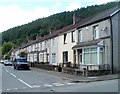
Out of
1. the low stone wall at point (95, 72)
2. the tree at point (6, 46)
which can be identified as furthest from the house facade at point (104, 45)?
the tree at point (6, 46)

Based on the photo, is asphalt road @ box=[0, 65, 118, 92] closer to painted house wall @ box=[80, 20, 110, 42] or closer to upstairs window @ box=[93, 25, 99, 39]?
painted house wall @ box=[80, 20, 110, 42]

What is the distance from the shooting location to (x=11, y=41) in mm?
152250

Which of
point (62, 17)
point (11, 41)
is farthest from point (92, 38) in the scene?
point (11, 41)

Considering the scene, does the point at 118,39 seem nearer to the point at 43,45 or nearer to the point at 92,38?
the point at 92,38

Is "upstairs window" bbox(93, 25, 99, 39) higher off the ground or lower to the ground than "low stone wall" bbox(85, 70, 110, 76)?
higher

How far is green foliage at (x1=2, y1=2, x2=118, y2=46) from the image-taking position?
229 ft

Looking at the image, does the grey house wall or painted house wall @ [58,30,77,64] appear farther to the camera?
painted house wall @ [58,30,77,64]

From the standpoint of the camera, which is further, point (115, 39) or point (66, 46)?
point (66, 46)

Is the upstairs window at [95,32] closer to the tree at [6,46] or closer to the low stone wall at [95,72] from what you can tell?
the low stone wall at [95,72]

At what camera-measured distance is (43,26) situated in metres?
108

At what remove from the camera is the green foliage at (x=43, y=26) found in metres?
69.9

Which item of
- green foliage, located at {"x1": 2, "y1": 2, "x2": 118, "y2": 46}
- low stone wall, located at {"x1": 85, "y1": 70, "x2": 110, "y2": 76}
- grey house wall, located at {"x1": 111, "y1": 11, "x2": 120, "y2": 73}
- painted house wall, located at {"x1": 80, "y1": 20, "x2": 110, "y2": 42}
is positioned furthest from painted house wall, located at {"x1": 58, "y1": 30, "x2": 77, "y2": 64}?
green foliage, located at {"x1": 2, "y1": 2, "x2": 118, "y2": 46}

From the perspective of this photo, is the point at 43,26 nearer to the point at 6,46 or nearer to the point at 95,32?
the point at 6,46

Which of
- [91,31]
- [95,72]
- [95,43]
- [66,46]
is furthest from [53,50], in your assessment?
[95,72]
